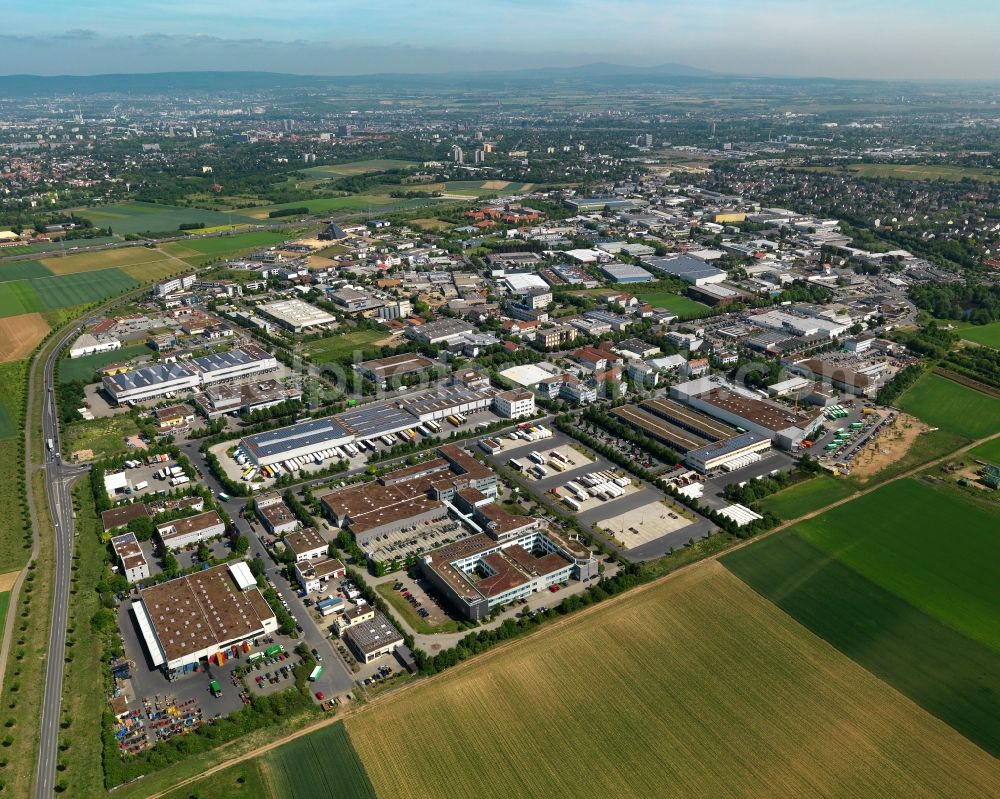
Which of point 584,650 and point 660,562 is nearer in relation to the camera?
point 584,650

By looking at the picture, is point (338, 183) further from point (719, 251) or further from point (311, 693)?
point (311, 693)

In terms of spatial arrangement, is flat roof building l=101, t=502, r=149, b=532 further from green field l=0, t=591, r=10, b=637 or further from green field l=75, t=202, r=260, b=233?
green field l=75, t=202, r=260, b=233

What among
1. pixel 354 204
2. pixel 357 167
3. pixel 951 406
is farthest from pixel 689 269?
pixel 357 167

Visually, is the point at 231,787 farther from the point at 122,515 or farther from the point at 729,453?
the point at 729,453

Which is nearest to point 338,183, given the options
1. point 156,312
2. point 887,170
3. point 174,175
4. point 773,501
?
point 174,175

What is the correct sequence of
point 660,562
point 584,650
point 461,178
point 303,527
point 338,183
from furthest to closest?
1. point 461,178
2. point 338,183
3. point 303,527
4. point 660,562
5. point 584,650

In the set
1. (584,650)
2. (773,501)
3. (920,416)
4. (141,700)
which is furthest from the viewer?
(920,416)

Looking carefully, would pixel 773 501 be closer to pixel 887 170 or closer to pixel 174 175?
pixel 887 170

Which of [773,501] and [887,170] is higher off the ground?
[887,170]

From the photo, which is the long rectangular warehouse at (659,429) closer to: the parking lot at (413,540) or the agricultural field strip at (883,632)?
the agricultural field strip at (883,632)
